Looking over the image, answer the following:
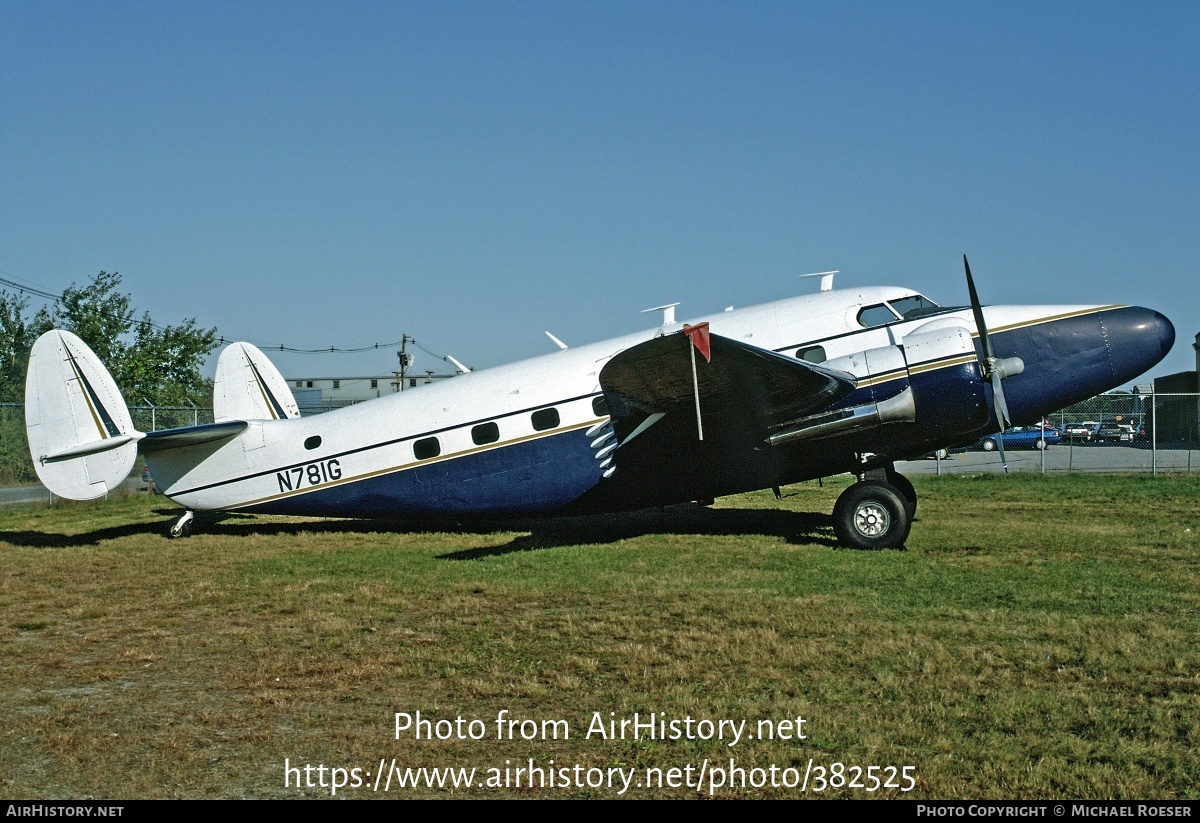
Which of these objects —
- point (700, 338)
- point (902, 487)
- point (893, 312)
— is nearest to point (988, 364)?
point (893, 312)

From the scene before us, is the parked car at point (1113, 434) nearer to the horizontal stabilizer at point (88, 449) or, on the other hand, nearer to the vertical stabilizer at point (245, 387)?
the vertical stabilizer at point (245, 387)

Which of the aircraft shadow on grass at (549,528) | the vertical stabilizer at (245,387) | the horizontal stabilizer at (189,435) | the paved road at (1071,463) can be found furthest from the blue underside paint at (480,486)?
the paved road at (1071,463)

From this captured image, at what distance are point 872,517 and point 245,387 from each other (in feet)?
35.6

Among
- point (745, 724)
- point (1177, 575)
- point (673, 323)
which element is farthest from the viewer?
point (673, 323)

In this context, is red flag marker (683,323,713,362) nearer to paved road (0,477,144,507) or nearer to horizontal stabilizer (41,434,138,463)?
horizontal stabilizer (41,434,138,463)

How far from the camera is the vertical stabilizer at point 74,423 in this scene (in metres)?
13.8

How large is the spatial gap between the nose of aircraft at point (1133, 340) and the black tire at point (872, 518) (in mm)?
3362

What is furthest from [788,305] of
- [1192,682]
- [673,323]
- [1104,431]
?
A: [1104,431]

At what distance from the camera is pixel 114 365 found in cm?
4575

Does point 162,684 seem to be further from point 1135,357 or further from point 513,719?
point 1135,357
